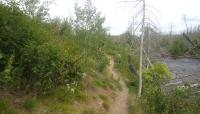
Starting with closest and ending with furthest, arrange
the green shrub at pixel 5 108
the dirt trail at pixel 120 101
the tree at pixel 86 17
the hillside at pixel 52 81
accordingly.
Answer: the green shrub at pixel 5 108, the hillside at pixel 52 81, the dirt trail at pixel 120 101, the tree at pixel 86 17

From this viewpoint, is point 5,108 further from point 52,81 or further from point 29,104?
point 52,81

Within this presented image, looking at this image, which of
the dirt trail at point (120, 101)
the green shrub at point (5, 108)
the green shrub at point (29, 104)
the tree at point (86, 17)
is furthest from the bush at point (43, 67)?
the tree at point (86, 17)

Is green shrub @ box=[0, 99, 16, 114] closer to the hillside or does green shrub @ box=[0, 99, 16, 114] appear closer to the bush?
the hillside

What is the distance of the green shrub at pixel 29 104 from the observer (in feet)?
28.8

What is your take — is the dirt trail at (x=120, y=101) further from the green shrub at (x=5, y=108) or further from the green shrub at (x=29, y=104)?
the green shrub at (x=5, y=108)

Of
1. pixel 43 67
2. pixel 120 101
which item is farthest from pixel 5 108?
pixel 120 101

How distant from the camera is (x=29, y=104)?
8.84 meters

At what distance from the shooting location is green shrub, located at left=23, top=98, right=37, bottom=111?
879 cm

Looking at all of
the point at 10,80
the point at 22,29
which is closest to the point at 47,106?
the point at 10,80

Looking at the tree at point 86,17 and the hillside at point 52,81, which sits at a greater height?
the tree at point 86,17

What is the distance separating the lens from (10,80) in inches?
332

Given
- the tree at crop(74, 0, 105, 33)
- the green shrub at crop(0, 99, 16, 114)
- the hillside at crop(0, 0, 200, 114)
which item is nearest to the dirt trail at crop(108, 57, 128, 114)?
the hillside at crop(0, 0, 200, 114)

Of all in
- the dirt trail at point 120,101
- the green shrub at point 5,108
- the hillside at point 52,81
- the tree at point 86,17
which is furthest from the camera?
the tree at point 86,17

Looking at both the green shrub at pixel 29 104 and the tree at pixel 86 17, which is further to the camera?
the tree at pixel 86 17
